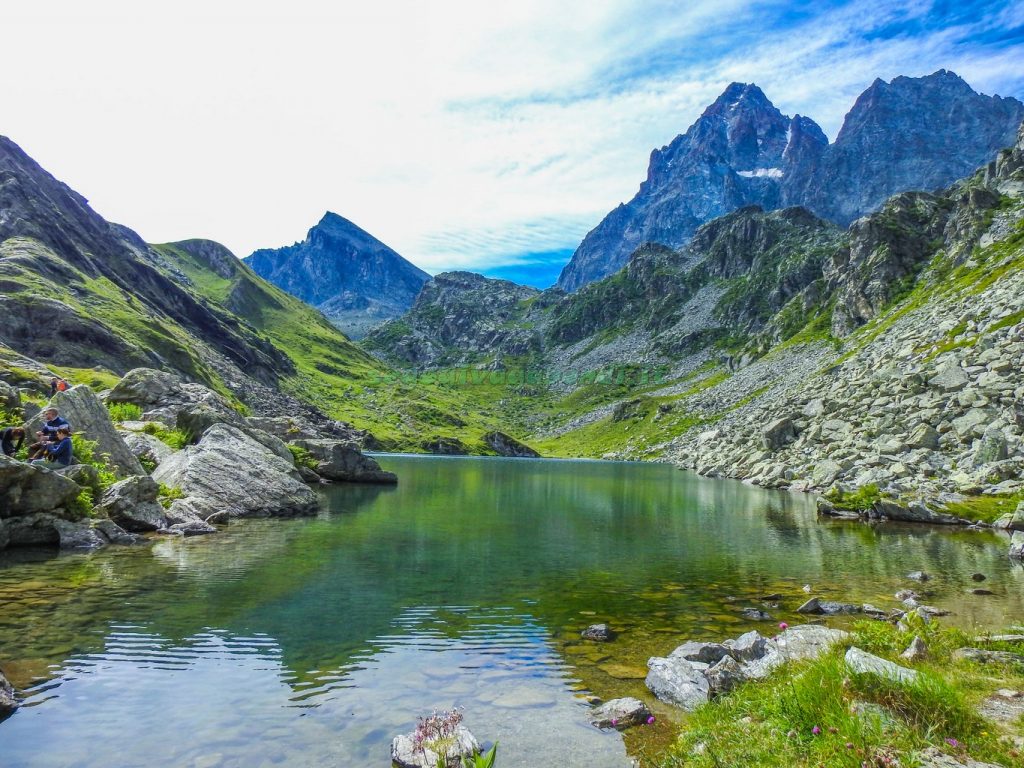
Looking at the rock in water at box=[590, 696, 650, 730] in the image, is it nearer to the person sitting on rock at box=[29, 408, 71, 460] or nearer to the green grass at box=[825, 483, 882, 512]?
the person sitting on rock at box=[29, 408, 71, 460]

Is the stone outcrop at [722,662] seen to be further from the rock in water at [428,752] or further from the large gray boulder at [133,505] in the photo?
the large gray boulder at [133,505]

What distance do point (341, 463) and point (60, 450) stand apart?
48710 millimetres

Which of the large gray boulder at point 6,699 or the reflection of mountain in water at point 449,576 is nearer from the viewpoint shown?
the large gray boulder at point 6,699

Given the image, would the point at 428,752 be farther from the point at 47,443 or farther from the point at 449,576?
the point at 47,443

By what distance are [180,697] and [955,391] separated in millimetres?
72078

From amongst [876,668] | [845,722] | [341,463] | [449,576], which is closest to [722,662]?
[876,668]

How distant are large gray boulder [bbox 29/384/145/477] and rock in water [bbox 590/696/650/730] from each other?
36.9 m

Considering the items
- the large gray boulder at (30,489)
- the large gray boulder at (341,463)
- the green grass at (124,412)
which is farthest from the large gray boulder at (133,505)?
the large gray boulder at (341,463)

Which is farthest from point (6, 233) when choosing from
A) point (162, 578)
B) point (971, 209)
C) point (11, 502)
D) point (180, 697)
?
point (971, 209)

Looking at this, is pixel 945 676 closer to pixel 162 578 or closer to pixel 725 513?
pixel 162 578

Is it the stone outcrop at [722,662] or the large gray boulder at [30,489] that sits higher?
the large gray boulder at [30,489]

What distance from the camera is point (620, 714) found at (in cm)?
1291

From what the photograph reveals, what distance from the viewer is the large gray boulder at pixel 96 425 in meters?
36.8

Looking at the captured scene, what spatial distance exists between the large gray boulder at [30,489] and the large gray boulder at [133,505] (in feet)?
9.64
